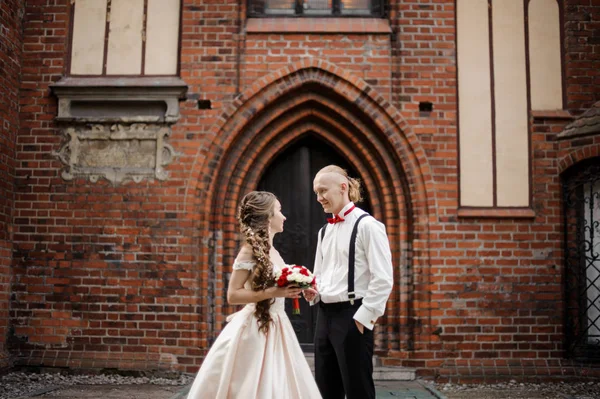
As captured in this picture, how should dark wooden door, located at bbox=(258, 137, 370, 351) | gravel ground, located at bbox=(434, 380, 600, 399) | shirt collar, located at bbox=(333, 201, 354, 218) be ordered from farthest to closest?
dark wooden door, located at bbox=(258, 137, 370, 351), gravel ground, located at bbox=(434, 380, 600, 399), shirt collar, located at bbox=(333, 201, 354, 218)

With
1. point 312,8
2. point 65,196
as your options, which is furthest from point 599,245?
point 65,196

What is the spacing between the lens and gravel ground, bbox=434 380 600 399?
5.96 meters

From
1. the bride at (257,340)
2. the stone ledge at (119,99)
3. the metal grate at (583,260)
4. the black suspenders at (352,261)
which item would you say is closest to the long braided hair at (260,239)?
the bride at (257,340)

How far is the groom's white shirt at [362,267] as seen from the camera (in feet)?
11.2

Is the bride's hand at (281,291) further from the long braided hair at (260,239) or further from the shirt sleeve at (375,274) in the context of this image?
the shirt sleeve at (375,274)

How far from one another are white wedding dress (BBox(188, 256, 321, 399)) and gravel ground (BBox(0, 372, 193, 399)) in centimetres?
245

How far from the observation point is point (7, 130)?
6.73 meters

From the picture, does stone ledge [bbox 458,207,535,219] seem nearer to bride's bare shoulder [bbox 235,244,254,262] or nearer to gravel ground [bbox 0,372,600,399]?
gravel ground [bbox 0,372,600,399]

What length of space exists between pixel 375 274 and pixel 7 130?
5.22 metres

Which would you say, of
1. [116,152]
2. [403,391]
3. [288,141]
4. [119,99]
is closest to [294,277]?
[403,391]

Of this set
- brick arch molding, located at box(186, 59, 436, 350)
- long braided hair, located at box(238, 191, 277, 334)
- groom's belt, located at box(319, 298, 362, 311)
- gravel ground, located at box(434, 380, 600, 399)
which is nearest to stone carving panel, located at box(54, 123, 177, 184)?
brick arch molding, located at box(186, 59, 436, 350)

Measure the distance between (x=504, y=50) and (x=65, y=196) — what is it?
18.4ft

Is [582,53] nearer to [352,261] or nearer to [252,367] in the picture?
[352,261]

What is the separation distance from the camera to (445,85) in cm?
698
